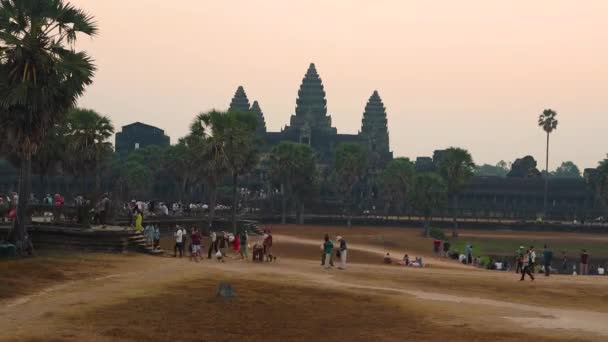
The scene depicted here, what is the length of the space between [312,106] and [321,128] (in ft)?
19.4

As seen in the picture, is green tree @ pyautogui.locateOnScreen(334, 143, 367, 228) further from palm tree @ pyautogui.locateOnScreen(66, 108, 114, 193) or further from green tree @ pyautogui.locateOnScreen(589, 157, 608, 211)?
palm tree @ pyautogui.locateOnScreen(66, 108, 114, 193)

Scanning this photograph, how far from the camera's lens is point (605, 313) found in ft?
87.4

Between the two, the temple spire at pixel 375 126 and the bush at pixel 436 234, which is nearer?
the bush at pixel 436 234

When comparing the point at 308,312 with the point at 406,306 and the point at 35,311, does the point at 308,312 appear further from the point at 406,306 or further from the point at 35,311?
the point at 35,311

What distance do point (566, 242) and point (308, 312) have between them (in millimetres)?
78056

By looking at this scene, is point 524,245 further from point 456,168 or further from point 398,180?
point 398,180

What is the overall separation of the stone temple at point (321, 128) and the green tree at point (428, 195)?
63220mm

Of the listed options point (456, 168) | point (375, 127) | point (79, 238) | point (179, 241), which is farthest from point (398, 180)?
point (79, 238)

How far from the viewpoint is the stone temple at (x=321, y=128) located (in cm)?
17705

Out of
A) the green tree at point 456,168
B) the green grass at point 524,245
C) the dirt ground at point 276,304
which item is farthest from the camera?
the green tree at point 456,168

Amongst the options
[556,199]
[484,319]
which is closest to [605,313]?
[484,319]

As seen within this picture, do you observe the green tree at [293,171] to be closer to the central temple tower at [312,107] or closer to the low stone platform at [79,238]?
Answer: the low stone platform at [79,238]

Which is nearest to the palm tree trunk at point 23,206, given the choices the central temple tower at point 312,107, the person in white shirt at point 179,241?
the person in white shirt at point 179,241

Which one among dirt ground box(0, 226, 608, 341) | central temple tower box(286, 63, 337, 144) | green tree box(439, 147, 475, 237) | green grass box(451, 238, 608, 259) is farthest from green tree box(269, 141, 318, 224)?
central temple tower box(286, 63, 337, 144)
